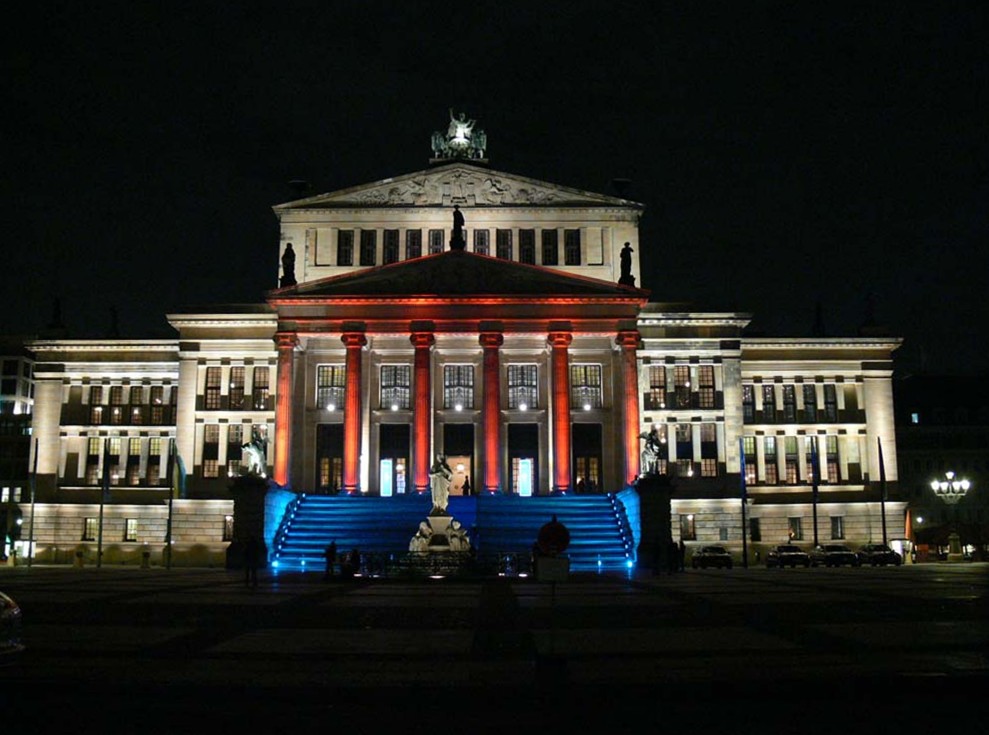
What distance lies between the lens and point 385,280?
203 feet

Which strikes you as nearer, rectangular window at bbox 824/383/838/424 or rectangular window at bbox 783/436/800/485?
rectangular window at bbox 783/436/800/485

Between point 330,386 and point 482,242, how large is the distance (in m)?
13.6

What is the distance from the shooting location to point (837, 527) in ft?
228

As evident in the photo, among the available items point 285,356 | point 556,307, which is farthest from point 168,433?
point 556,307

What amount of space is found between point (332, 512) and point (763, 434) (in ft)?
101

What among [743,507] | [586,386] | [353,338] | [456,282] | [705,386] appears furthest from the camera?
[705,386]

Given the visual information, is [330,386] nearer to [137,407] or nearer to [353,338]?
[353,338]

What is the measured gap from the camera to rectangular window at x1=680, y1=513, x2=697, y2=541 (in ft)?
218

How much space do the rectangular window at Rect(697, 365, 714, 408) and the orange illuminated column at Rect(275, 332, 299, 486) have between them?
25.8 m

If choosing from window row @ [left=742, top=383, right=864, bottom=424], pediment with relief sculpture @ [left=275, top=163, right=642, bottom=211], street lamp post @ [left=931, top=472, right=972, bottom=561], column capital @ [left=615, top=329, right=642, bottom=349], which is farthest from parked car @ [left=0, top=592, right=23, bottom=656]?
window row @ [left=742, top=383, right=864, bottom=424]

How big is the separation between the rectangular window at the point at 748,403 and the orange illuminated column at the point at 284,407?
3004 cm

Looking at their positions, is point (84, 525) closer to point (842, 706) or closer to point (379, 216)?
point (379, 216)

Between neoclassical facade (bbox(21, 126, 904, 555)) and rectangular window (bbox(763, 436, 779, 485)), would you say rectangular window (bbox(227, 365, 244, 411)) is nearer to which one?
neoclassical facade (bbox(21, 126, 904, 555))

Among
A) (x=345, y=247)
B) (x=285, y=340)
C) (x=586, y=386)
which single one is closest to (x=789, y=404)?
(x=586, y=386)
